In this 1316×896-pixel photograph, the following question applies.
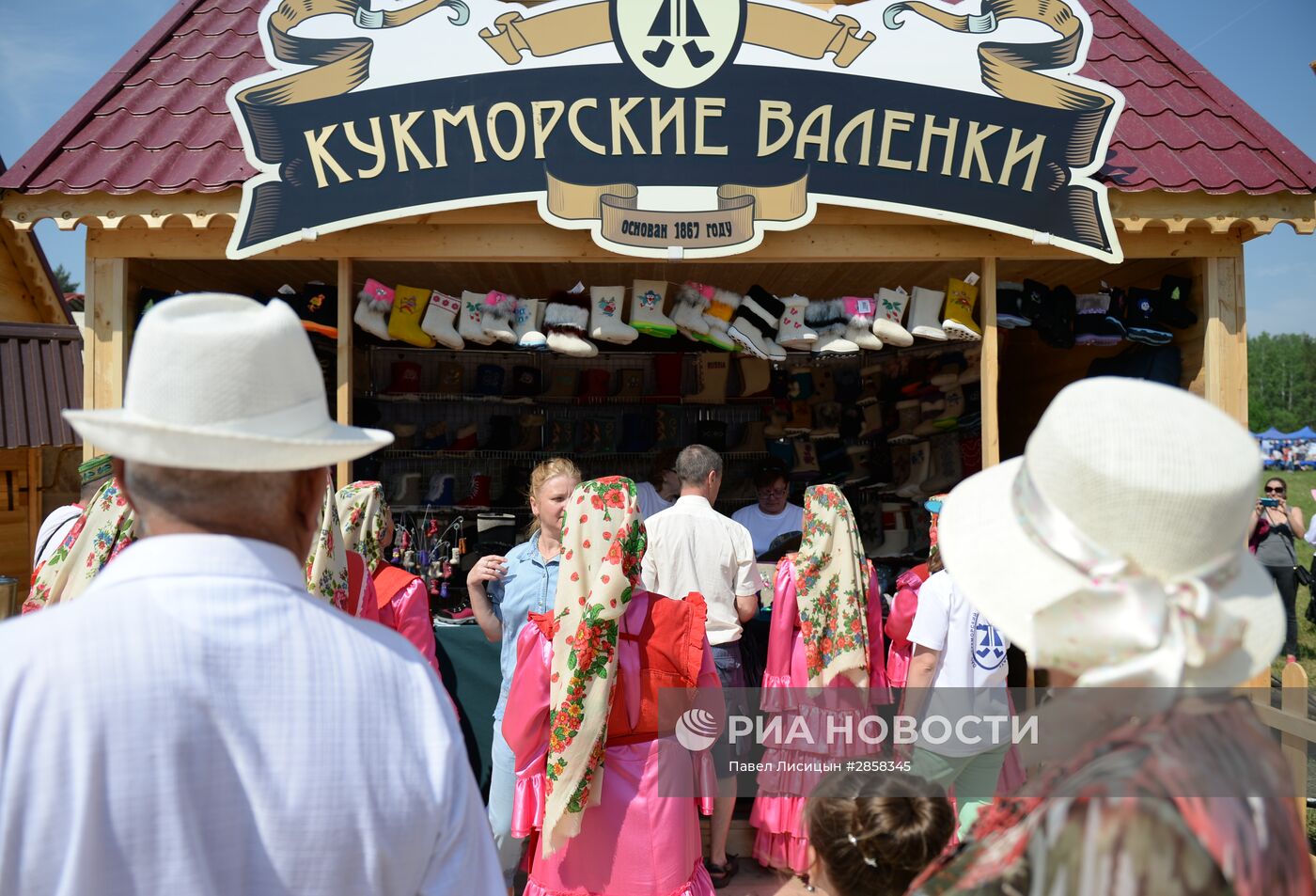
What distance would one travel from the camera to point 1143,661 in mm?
1035

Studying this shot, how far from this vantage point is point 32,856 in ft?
3.52

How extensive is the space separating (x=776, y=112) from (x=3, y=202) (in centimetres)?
399

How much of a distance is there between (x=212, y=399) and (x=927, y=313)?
4.71 m

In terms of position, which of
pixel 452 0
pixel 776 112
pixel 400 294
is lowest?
pixel 400 294

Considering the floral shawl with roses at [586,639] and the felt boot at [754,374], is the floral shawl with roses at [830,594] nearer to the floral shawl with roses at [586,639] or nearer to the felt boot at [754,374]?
the floral shawl with roses at [586,639]

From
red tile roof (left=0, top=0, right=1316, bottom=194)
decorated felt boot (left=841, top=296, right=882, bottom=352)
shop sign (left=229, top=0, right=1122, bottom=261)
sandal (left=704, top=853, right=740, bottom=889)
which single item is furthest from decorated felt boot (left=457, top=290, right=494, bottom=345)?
sandal (left=704, top=853, right=740, bottom=889)

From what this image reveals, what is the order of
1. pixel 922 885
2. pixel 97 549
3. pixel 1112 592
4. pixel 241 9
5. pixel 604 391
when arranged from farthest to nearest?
pixel 604 391, pixel 241 9, pixel 97 549, pixel 922 885, pixel 1112 592

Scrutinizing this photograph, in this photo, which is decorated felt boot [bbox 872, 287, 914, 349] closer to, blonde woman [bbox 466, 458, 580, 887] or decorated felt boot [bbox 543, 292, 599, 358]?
decorated felt boot [bbox 543, 292, 599, 358]

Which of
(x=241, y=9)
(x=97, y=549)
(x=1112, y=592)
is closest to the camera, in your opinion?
(x=1112, y=592)

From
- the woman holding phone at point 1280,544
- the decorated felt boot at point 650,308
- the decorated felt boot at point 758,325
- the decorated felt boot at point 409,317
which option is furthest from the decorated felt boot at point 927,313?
the woman holding phone at point 1280,544

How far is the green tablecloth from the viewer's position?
182 inches

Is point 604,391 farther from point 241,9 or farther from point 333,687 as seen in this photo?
point 333,687

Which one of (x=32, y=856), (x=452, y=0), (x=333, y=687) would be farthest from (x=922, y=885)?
(x=452, y=0)

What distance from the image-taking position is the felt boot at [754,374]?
24.3 feet
